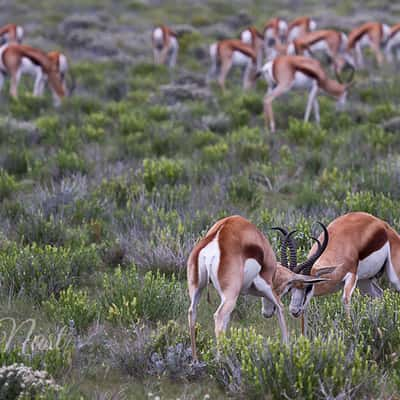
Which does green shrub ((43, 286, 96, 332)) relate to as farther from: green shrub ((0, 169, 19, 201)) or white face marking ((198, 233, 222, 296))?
green shrub ((0, 169, 19, 201))

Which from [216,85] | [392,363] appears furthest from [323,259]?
[216,85]

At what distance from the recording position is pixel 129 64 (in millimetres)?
19969

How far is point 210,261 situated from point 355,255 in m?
1.38

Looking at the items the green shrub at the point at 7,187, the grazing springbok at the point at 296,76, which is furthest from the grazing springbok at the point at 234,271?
the grazing springbok at the point at 296,76

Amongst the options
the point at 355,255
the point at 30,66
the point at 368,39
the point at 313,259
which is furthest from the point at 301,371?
the point at 368,39

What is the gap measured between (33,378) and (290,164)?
22.9ft

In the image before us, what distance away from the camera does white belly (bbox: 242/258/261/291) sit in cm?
459

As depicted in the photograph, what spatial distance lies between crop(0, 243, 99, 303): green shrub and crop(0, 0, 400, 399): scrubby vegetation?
0.01 metres

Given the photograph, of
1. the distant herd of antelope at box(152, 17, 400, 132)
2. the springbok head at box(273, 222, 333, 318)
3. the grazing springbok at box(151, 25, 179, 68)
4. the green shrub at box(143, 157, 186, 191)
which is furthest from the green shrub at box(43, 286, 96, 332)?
the grazing springbok at box(151, 25, 179, 68)

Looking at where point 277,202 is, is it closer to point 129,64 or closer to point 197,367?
point 197,367

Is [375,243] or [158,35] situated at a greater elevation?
[158,35]

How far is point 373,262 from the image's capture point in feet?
17.9

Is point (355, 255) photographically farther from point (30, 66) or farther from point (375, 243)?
point (30, 66)

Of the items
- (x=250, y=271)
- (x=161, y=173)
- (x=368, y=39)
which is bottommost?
(x=161, y=173)
